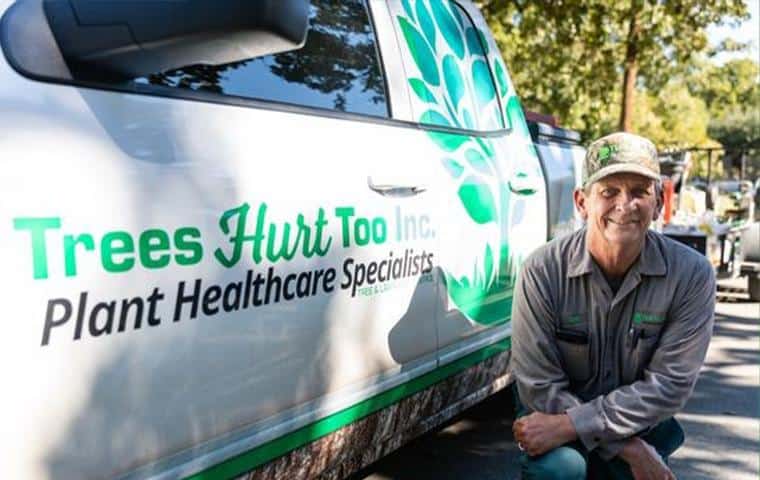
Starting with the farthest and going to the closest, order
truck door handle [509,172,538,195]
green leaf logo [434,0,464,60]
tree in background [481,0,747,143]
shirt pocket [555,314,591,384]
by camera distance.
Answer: tree in background [481,0,747,143]
truck door handle [509,172,538,195]
green leaf logo [434,0,464,60]
shirt pocket [555,314,591,384]

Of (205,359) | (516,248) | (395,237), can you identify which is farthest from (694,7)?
(205,359)

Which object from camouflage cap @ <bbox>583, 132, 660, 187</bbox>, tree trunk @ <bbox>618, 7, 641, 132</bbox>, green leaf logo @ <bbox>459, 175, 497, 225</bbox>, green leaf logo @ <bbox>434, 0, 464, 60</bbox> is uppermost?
tree trunk @ <bbox>618, 7, 641, 132</bbox>

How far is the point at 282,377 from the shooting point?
197cm

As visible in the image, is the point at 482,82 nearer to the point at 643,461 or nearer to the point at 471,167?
the point at 471,167

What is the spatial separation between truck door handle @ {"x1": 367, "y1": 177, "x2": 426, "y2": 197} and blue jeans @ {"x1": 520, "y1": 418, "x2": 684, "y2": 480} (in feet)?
2.77

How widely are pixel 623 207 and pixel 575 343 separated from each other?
16.4 inches

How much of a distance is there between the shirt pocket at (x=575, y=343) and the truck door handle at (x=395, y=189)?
1.91 ft

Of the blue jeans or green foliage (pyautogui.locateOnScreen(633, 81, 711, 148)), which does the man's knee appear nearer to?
the blue jeans

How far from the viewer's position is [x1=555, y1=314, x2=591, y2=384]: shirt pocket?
7.65 feet

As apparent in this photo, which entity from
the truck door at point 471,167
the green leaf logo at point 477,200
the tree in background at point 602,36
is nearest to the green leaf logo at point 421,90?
the truck door at point 471,167

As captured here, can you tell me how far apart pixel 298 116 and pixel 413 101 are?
0.70m

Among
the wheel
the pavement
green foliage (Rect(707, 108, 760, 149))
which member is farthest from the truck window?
green foliage (Rect(707, 108, 760, 149))

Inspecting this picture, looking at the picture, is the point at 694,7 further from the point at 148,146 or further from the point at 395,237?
the point at 148,146

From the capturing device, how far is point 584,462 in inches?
88.0
